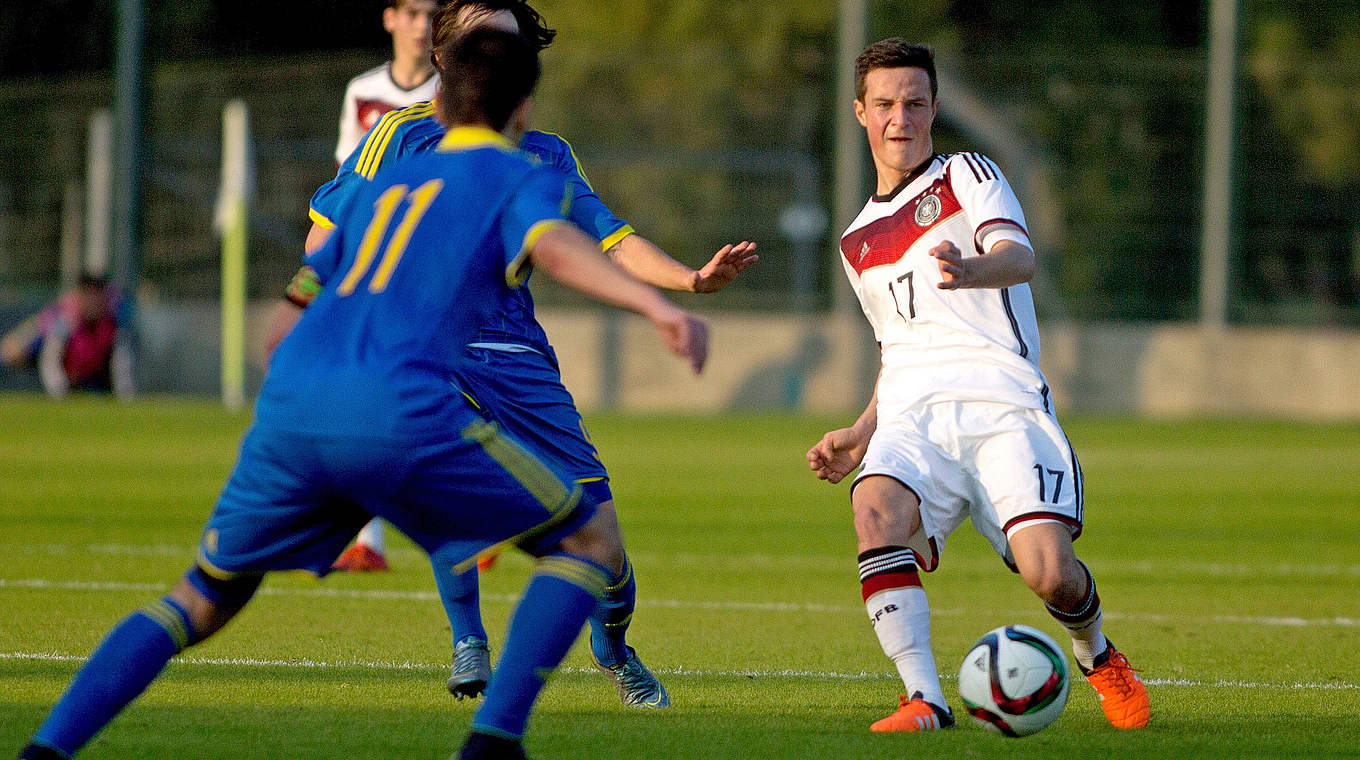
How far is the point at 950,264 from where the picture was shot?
4.36m

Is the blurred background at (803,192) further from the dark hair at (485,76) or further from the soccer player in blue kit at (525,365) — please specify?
the dark hair at (485,76)

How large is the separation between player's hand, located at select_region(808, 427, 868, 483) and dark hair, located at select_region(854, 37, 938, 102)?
1.03 meters

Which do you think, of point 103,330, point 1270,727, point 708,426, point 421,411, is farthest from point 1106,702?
point 103,330

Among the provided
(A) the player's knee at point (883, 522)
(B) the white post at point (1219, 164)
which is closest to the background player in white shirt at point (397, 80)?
(A) the player's knee at point (883, 522)

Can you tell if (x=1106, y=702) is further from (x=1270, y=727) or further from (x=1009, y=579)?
(x=1009, y=579)

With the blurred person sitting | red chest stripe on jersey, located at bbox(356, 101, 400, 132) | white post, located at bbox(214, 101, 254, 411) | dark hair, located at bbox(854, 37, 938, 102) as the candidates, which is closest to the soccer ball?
dark hair, located at bbox(854, 37, 938, 102)

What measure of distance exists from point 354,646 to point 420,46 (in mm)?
2556

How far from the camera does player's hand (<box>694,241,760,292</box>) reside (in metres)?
4.46

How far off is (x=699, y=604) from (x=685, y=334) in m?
4.21

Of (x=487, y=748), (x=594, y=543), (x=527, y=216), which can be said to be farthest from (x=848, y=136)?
(x=487, y=748)

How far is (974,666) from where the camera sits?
4.59 m

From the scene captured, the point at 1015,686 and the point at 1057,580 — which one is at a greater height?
the point at 1057,580

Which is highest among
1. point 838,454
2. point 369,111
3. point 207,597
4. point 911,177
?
point 369,111

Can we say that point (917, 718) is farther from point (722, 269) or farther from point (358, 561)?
point (358, 561)
